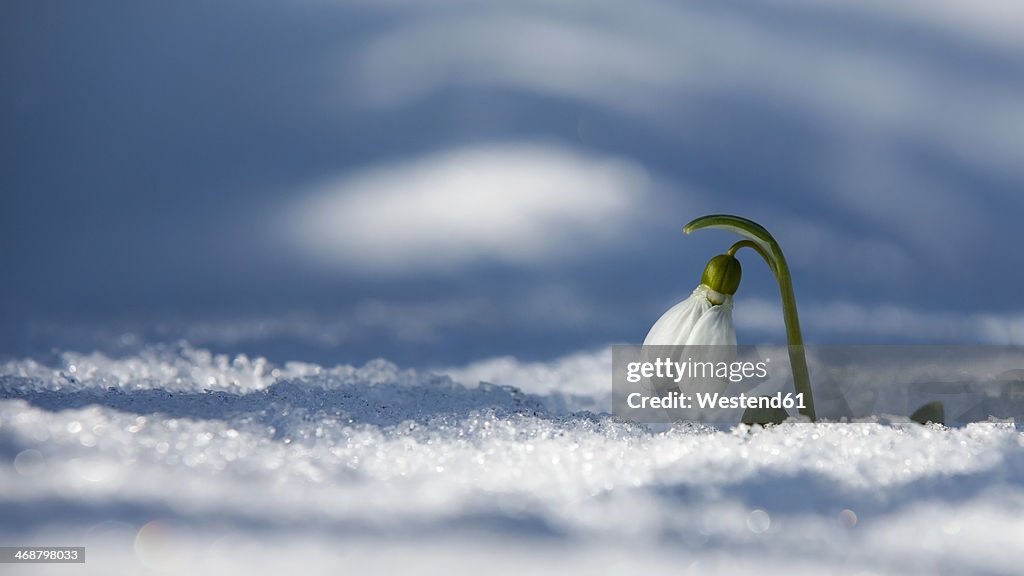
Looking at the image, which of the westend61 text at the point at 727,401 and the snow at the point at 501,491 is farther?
the westend61 text at the point at 727,401

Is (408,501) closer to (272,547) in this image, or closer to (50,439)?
(272,547)

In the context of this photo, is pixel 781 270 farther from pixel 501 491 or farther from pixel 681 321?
pixel 501 491

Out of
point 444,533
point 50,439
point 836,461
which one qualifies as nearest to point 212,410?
point 50,439

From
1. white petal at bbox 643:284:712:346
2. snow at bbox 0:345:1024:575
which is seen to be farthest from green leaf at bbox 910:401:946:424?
white petal at bbox 643:284:712:346

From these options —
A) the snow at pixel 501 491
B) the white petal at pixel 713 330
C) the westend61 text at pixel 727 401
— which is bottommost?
the snow at pixel 501 491

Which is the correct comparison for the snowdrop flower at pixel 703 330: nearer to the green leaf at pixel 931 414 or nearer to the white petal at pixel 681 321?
the white petal at pixel 681 321

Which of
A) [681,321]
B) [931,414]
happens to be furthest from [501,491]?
[931,414]

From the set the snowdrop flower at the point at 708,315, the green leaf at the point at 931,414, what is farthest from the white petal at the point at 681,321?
the green leaf at the point at 931,414

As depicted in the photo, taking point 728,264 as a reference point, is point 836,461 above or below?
below
